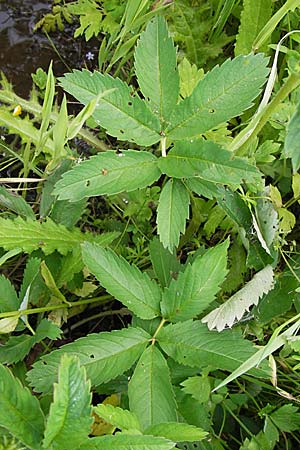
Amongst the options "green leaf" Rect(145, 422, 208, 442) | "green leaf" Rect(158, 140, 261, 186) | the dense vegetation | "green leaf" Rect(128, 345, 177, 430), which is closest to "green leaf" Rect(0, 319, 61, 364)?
the dense vegetation

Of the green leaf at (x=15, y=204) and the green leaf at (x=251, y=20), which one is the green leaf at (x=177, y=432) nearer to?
the green leaf at (x=15, y=204)

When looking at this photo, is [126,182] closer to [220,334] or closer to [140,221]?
[220,334]

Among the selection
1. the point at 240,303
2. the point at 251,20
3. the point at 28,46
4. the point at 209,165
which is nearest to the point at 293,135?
the point at 209,165

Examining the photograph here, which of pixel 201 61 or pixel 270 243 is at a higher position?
pixel 201 61

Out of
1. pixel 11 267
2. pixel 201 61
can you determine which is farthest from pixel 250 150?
pixel 11 267

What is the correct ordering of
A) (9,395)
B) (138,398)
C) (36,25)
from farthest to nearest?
1. (36,25)
2. (138,398)
3. (9,395)

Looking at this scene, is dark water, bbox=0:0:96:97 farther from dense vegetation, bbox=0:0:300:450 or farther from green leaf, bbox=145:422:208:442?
green leaf, bbox=145:422:208:442

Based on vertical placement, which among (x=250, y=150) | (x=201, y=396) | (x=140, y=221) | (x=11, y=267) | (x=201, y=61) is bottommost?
(x=201, y=396)

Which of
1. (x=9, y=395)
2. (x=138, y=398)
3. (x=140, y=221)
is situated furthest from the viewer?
(x=140, y=221)
